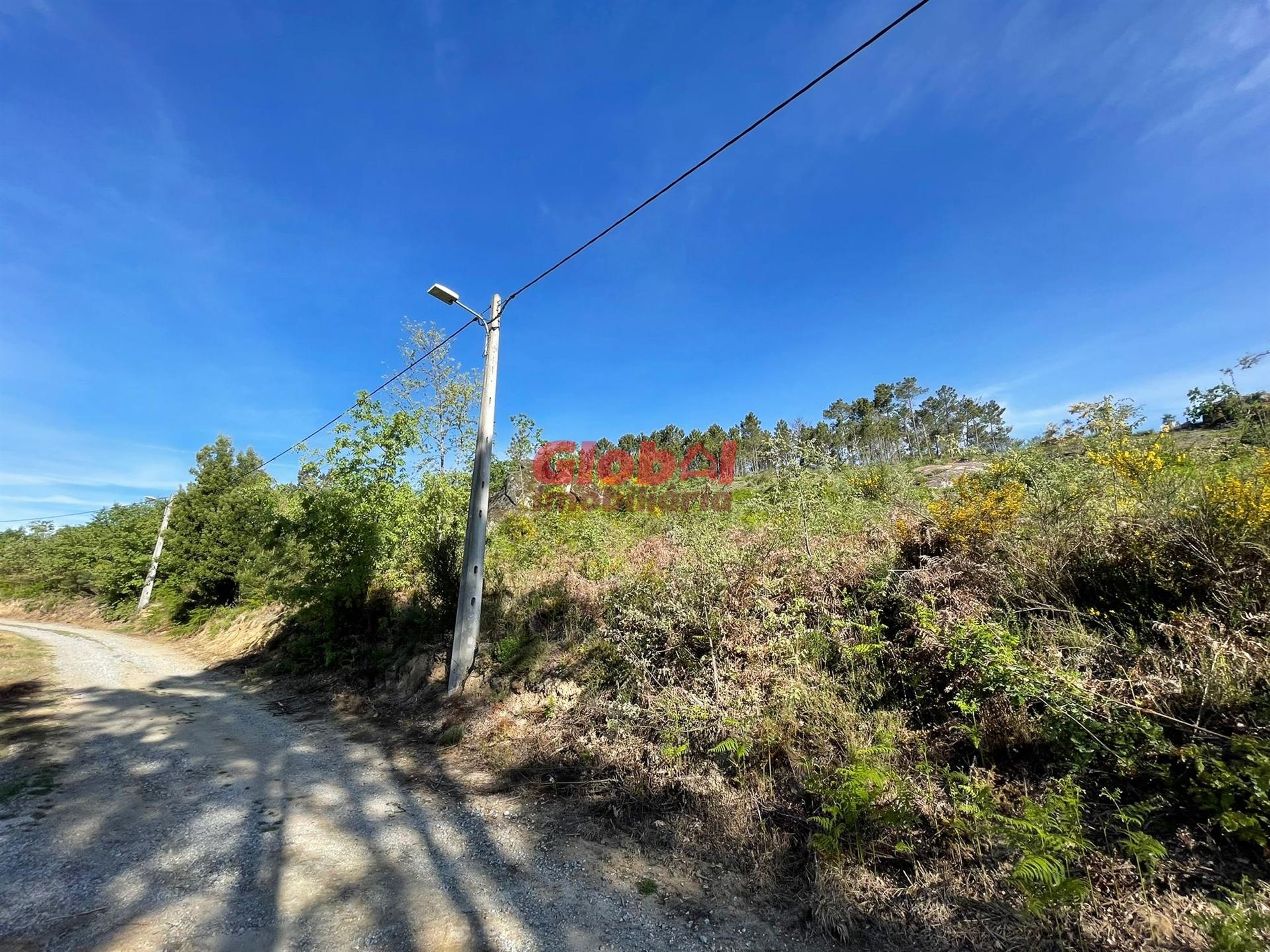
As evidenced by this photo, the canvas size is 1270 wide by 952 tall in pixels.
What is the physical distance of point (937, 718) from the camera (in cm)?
378

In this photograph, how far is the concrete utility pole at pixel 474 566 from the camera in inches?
287

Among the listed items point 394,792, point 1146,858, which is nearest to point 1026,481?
point 1146,858

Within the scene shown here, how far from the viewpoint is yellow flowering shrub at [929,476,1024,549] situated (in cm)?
474

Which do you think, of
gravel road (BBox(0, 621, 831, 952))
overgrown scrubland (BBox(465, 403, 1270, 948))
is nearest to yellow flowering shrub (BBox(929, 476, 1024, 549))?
overgrown scrubland (BBox(465, 403, 1270, 948))

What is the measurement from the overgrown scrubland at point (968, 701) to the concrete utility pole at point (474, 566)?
116cm

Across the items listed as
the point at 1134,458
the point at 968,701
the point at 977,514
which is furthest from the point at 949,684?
the point at 1134,458

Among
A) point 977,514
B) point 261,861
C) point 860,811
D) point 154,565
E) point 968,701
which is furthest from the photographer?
point 154,565

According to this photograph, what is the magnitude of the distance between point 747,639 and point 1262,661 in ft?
11.3

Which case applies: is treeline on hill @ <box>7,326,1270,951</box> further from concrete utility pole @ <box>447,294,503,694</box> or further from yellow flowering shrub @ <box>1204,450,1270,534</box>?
concrete utility pole @ <box>447,294,503,694</box>

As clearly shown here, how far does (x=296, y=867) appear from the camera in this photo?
10.7 feet

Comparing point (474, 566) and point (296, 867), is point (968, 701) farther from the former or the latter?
point (474, 566)

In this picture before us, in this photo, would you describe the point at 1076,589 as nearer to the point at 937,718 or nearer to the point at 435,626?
the point at 937,718

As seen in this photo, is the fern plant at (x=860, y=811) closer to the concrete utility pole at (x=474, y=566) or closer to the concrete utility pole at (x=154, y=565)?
the concrete utility pole at (x=474, y=566)

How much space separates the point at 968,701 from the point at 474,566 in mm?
6230
